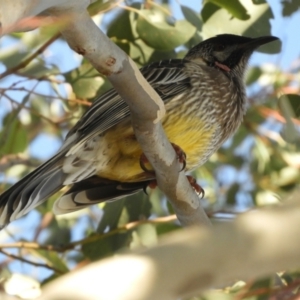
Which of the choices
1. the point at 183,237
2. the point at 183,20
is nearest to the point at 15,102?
the point at 183,20

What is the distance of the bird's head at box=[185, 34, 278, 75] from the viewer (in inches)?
149

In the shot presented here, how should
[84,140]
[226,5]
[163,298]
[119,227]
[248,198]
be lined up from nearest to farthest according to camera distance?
1. [163,298]
2. [84,140]
3. [226,5]
4. [119,227]
5. [248,198]

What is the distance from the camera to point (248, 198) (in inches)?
180

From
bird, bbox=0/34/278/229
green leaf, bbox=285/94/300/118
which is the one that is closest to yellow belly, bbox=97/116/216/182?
bird, bbox=0/34/278/229

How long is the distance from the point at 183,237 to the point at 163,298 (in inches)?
4.1

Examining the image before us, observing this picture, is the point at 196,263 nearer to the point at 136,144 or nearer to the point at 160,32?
the point at 136,144

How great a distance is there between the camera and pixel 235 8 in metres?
3.18

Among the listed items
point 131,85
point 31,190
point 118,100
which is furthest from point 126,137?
point 131,85

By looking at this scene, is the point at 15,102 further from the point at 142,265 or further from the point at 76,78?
the point at 142,265

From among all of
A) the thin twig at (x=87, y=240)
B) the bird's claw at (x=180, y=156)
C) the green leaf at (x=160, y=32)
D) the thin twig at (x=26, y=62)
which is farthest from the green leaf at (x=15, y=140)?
the bird's claw at (x=180, y=156)

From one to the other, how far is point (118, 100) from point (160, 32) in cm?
47

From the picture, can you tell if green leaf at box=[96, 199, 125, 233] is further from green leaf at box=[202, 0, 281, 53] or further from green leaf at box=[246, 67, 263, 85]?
green leaf at box=[246, 67, 263, 85]

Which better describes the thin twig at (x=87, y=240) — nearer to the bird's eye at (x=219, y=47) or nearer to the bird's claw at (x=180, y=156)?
the bird's claw at (x=180, y=156)

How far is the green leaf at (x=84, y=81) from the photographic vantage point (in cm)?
350
